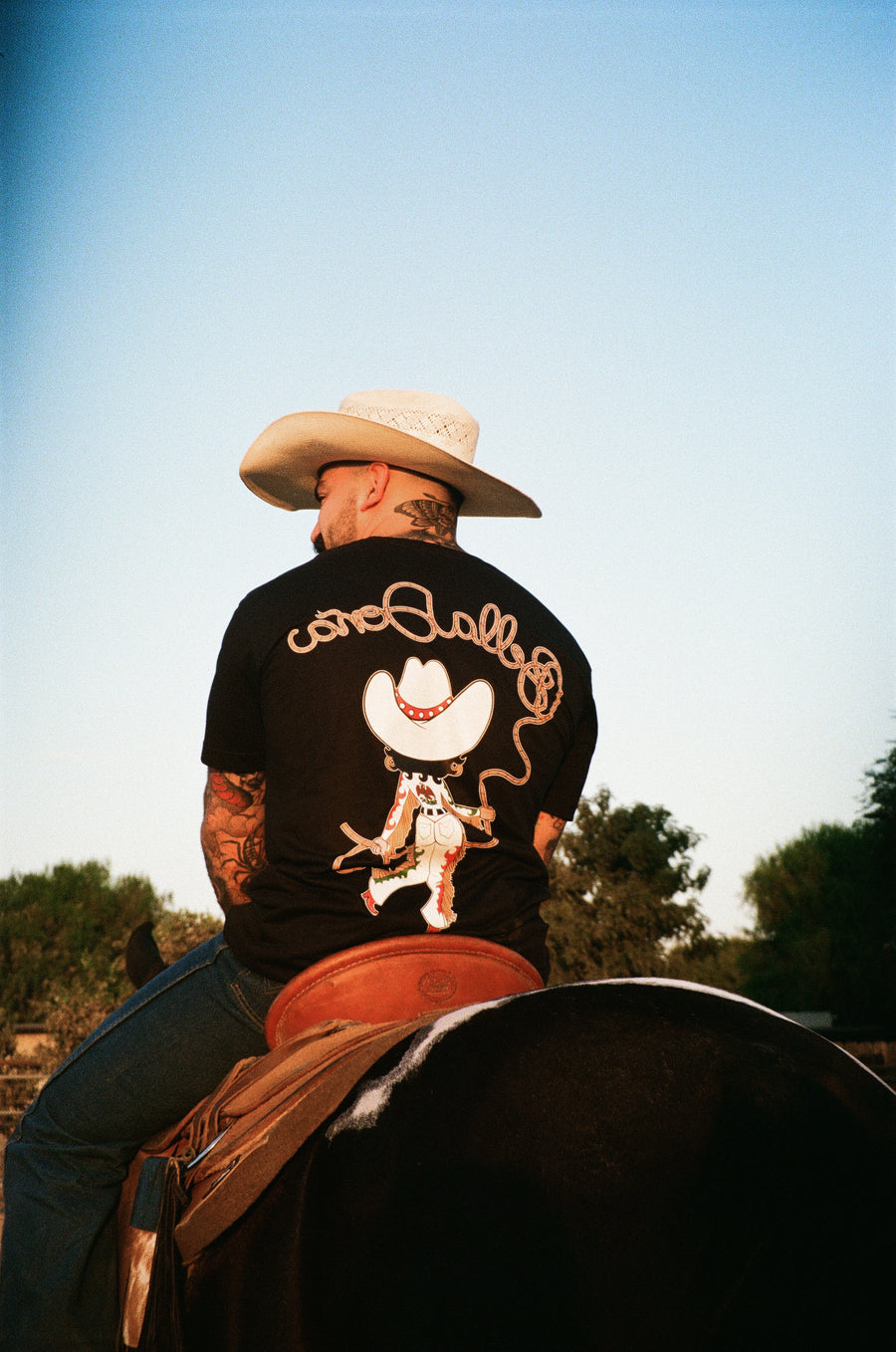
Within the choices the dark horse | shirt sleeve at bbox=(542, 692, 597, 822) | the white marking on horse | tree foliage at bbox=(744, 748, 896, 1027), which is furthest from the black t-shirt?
tree foliage at bbox=(744, 748, 896, 1027)

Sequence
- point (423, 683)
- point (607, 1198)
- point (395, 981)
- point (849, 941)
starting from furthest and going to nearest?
point (849, 941), point (423, 683), point (395, 981), point (607, 1198)

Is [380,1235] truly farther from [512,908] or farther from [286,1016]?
[512,908]

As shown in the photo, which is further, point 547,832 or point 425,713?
point 547,832

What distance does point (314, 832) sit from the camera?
98.1 inches

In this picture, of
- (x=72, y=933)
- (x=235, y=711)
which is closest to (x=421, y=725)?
(x=235, y=711)

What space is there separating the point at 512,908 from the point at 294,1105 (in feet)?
2.81

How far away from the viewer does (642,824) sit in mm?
19531

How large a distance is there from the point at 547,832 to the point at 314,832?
89cm

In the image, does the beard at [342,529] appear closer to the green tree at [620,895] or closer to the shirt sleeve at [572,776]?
the shirt sleeve at [572,776]

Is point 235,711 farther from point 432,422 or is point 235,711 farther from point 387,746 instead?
point 432,422

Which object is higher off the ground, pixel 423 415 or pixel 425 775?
pixel 423 415

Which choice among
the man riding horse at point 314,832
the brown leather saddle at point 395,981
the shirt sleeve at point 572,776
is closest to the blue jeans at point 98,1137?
the man riding horse at point 314,832

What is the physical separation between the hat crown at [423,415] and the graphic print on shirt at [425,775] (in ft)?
3.19

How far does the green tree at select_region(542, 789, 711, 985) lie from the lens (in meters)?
18.3
